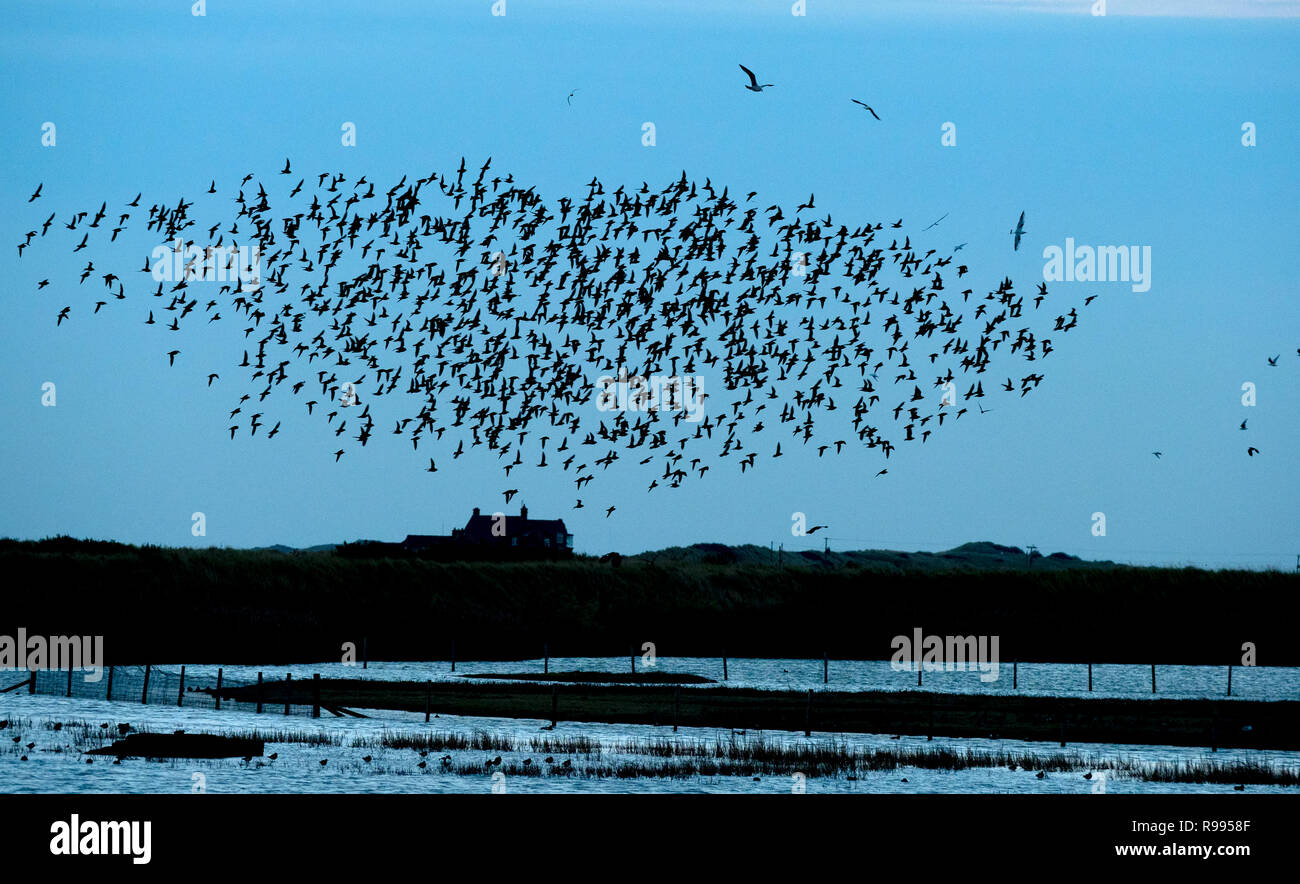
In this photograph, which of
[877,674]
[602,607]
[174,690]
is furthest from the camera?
[602,607]

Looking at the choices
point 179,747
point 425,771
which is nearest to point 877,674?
point 425,771

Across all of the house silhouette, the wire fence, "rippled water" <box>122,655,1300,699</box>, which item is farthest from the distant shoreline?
the house silhouette

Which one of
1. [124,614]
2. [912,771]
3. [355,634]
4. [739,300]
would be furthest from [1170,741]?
[124,614]

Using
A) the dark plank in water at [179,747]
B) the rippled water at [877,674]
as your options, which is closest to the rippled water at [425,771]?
the dark plank in water at [179,747]

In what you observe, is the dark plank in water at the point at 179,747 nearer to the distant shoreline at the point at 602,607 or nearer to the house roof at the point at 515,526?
the distant shoreline at the point at 602,607

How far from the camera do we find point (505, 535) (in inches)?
6924

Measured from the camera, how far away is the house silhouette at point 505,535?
17450cm

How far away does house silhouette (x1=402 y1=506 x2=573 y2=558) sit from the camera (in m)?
174

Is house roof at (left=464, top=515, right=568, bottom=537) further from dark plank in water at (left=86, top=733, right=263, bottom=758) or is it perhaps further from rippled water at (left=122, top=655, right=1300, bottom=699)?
dark plank in water at (left=86, top=733, right=263, bottom=758)

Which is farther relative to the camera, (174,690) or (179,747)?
(174,690)

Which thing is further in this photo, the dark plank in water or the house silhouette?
the house silhouette

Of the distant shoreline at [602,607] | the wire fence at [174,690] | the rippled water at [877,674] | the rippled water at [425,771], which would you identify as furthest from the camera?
the distant shoreline at [602,607]

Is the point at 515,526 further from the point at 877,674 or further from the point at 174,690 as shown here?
the point at 174,690
